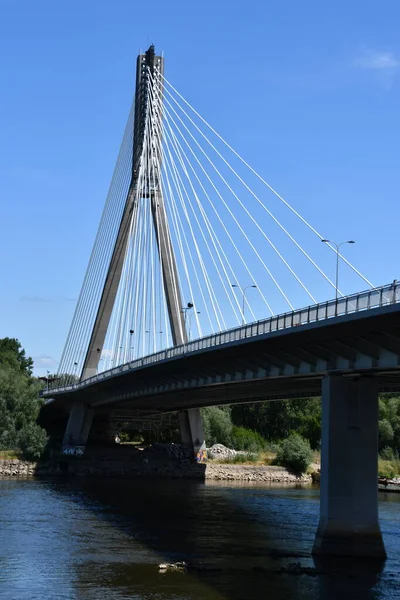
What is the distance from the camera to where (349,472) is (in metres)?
36.7

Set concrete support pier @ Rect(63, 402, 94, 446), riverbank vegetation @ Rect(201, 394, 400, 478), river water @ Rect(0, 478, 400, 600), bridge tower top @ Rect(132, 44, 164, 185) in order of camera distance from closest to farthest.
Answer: river water @ Rect(0, 478, 400, 600) < bridge tower top @ Rect(132, 44, 164, 185) < concrete support pier @ Rect(63, 402, 94, 446) < riverbank vegetation @ Rect(201, 394, 400, 478)

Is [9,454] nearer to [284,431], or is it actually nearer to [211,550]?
[284,431]

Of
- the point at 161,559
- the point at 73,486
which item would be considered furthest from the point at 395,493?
the point at 161,559

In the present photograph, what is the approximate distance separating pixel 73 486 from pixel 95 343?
1136cm

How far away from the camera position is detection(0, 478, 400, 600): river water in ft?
94.7

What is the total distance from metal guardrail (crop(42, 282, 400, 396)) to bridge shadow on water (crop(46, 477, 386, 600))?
8593mm

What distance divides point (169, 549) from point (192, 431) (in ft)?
165

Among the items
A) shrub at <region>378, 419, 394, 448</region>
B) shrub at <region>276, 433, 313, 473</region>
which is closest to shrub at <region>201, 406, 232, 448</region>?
shrub at <region>276, 433, 313, 473</region>

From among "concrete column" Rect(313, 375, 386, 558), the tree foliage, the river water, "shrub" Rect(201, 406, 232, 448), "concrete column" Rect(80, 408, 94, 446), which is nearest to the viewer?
the river water

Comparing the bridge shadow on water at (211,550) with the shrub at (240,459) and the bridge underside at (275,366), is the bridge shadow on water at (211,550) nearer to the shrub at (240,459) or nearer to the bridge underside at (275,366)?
the bridge underside at (275,366)

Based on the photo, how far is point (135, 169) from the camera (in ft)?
227

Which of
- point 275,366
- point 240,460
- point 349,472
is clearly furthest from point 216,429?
point 349,472

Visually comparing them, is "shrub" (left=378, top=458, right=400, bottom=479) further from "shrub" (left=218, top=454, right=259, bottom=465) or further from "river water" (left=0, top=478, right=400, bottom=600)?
"river water" (left=0, top=478, right=400, bottom=600)

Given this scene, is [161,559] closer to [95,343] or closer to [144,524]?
[144,524]
